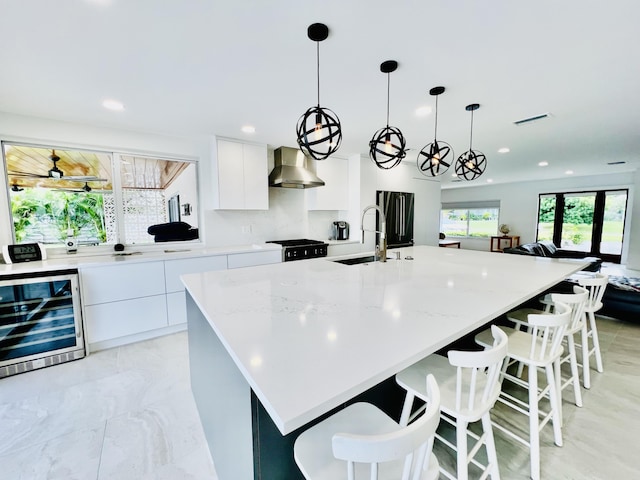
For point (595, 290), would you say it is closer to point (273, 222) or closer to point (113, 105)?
point (273, 222)

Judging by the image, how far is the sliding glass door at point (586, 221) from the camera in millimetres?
7410

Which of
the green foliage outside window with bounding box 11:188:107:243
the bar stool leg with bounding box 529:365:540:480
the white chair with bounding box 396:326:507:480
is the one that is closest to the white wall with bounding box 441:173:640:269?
the bar stool leg with bounding box 529:365:540:480

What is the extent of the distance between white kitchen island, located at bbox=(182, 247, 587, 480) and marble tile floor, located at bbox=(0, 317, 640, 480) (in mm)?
323

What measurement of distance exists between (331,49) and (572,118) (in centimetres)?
316

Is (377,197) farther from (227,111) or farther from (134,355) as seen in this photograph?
(134,355)

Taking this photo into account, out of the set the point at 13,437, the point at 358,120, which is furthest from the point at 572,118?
the point at 13,437

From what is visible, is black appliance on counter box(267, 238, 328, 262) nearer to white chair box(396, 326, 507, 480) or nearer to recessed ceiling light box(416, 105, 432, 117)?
recessed ceiling light box(416, 105, 432, 117)

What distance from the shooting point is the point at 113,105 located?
258 cm

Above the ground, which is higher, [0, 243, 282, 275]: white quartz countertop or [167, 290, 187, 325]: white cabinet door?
[0, 243, 282, 275]: white quartz countertop

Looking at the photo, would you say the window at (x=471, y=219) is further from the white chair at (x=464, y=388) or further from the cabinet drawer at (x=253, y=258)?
the white chair at (x=464, y=388)

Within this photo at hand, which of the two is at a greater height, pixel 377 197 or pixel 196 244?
pixel 377 197

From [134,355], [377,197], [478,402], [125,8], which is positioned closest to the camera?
[478,402]

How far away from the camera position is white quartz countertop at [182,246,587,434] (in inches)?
29.8

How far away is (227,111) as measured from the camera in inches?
110
